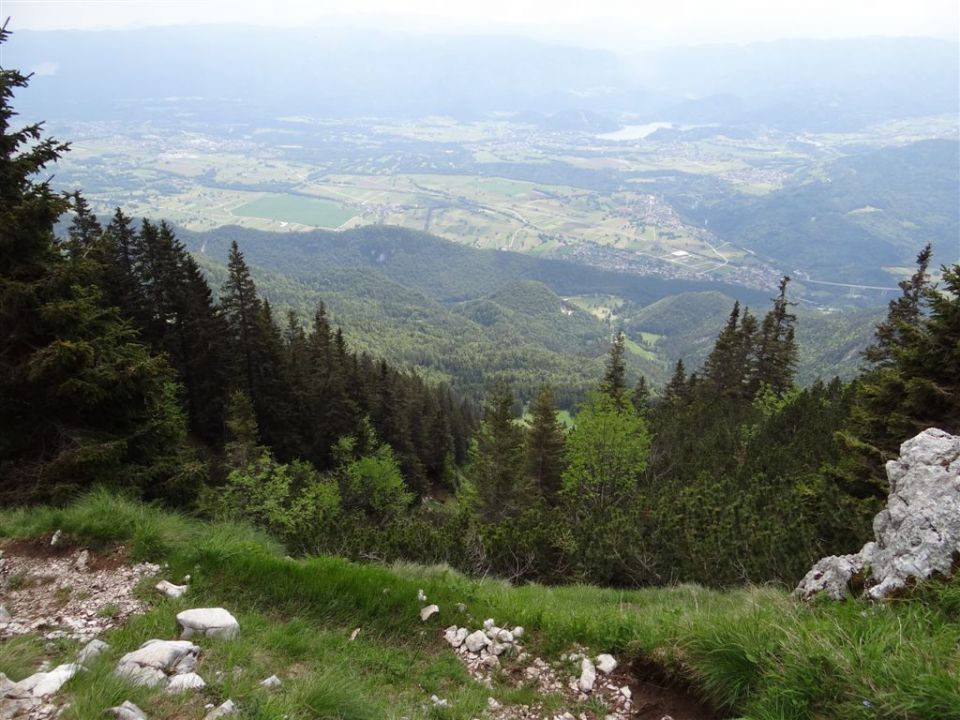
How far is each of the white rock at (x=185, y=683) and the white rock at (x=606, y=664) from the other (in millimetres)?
4149

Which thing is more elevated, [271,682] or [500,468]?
[271,682]

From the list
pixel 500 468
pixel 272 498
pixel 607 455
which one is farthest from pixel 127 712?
pixel 500 468

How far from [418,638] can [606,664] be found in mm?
2352

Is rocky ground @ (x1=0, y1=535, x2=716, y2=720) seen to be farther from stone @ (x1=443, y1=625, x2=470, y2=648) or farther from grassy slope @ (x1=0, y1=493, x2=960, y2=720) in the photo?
grassy slope @ (x1=0, y1=493, x2=960, y2=720)

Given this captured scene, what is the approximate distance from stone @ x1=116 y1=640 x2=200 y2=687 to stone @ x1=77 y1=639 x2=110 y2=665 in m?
0.33

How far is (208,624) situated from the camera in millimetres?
6012

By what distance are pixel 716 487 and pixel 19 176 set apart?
2075cm

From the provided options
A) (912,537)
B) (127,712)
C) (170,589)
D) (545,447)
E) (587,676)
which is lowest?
(545,447)

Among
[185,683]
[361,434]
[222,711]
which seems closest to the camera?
[222,711]

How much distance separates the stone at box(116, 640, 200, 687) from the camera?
485 cm

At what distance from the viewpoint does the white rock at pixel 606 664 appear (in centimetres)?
615

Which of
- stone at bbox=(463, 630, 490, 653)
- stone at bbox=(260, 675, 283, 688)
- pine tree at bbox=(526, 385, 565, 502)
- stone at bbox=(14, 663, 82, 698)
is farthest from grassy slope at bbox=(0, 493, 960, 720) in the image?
pine tree at bbox=(526, 385, 565, 502)

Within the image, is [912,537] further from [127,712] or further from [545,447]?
[545,447]

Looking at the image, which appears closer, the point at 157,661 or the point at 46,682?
the point at 46,682
